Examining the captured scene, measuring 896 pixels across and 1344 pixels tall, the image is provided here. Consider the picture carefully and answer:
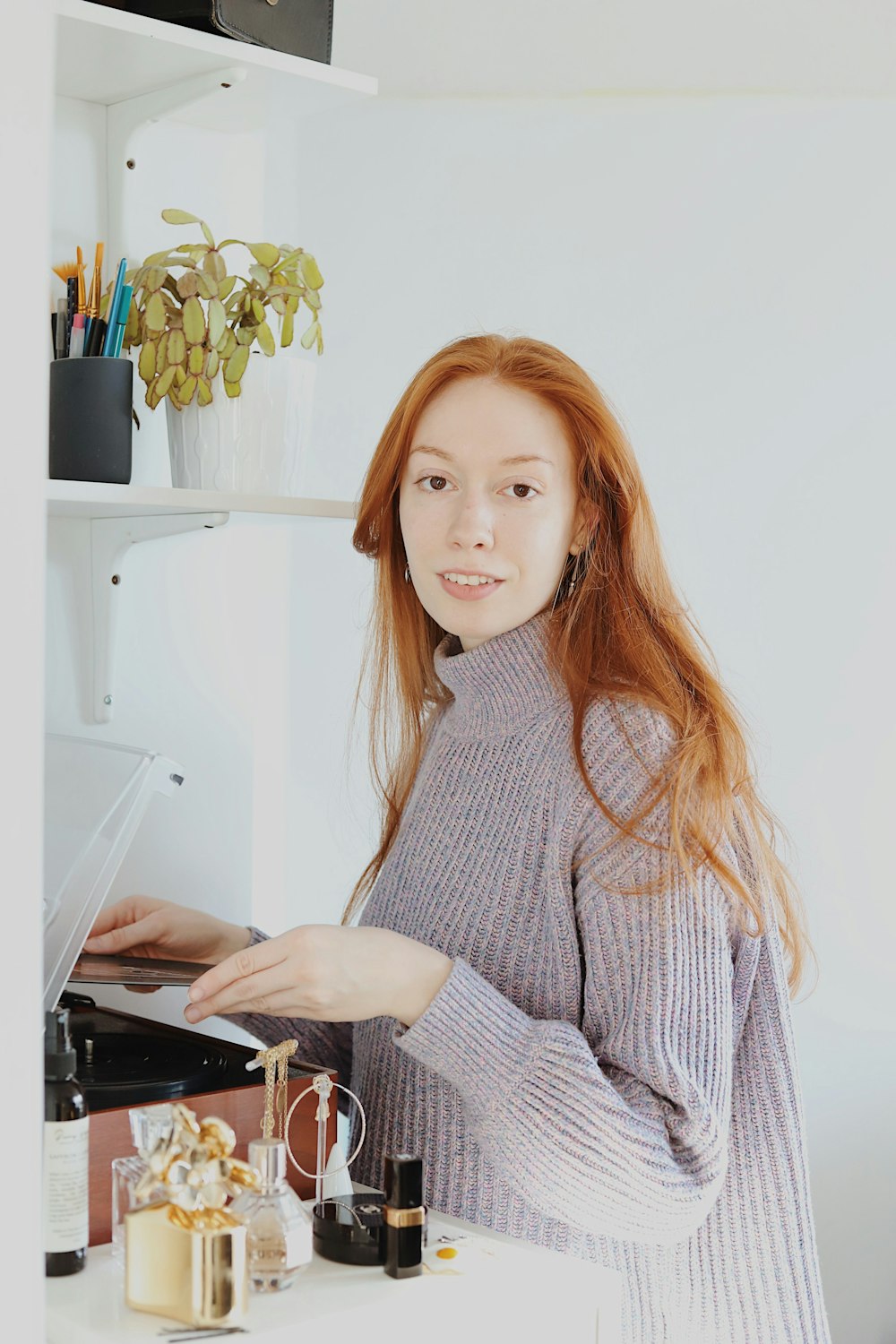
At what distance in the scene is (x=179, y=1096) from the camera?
3.23 ft

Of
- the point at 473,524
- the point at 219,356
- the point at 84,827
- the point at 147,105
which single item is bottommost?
the point at 84,827

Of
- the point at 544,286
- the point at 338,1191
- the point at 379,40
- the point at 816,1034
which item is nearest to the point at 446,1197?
the point at 338,1191

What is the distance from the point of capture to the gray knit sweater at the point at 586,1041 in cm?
99

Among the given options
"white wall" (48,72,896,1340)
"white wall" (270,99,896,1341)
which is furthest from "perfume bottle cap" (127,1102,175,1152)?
"white wall" (270,99,896,1341)

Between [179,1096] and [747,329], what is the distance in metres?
1.47

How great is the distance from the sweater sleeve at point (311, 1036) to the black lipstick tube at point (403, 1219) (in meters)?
0.41

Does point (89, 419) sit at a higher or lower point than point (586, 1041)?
higher

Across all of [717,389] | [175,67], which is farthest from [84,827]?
[717,389]

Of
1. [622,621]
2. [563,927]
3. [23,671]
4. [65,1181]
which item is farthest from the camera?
[622,621]

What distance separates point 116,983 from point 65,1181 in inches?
10.0

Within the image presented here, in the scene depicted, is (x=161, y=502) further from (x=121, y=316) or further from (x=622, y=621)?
(x=622, y=621)

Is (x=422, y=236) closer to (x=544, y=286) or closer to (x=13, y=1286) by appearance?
(x=544, y=286)

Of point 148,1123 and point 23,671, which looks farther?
point 148,1123

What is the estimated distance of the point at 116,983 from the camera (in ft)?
3.56
